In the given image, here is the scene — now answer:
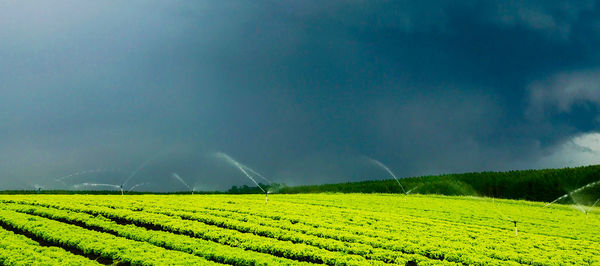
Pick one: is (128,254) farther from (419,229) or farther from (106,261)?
(419,229)

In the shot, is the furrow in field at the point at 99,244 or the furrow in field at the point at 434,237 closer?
the furrow in field at the point at 99,244

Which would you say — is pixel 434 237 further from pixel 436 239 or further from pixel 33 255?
pixel 33 255

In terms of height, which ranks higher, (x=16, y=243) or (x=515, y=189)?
(x=515, y=189)

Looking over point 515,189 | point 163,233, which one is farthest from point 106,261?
point 515,189

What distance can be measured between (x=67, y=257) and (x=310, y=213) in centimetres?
1733

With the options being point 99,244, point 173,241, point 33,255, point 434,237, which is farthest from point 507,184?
point 33,255

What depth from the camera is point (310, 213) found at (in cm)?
3497

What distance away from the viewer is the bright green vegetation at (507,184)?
246 ft

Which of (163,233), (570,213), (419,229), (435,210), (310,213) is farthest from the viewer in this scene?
(570,213)

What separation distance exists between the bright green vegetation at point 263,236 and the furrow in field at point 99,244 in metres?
0.05

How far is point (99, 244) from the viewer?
22719mm

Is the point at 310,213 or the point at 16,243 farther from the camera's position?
the point at 310,213

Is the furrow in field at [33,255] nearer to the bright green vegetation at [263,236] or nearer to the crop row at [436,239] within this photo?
the bright green vegetation at [263,236]

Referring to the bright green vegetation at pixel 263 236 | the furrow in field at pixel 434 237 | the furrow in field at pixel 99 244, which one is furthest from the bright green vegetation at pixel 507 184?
the furrow in field at pixel 99 244
